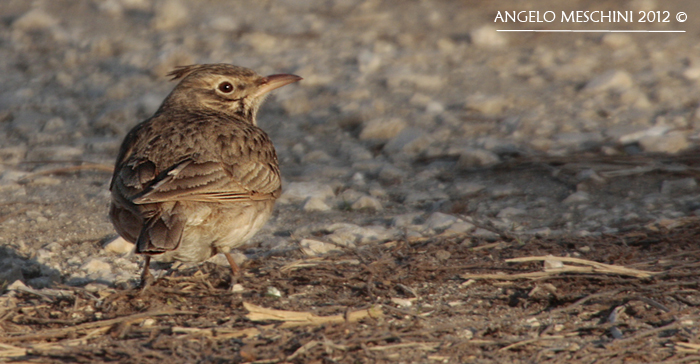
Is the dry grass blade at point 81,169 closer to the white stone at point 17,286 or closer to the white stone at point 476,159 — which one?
the white stone at point 17,286

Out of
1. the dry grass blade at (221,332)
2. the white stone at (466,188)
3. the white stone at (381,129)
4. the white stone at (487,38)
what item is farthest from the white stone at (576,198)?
the white stone at (487,38)

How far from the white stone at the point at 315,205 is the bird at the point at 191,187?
3.02 ft

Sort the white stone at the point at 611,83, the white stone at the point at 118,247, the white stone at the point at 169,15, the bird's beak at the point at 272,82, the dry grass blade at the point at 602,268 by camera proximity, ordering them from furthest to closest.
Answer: the white stone at the point at 169,15 < the white stone at the point at 611,83 < the bird's beak at the point at 272,82 < the white stone at the point at 118,247 < the dry grass blade at the point at 602,268

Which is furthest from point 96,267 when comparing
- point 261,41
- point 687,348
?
point 261,41

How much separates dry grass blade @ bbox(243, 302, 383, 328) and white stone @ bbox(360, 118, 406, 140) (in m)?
3.68

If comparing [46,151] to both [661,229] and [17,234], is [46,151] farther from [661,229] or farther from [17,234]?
[661,229]

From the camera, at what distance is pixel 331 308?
4.25m

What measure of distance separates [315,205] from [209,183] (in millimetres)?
1738

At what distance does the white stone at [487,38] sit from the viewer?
378 inches

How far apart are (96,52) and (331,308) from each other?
6.75 metres

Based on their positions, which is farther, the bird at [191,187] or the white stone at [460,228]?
the white stone at [460,228]

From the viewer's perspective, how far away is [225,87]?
5930mm

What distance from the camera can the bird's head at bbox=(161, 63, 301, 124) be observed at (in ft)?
19.3

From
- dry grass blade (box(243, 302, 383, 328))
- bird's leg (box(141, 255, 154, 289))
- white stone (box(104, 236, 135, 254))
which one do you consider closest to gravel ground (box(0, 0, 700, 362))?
white stone (box(104, 236, 135, 254))
